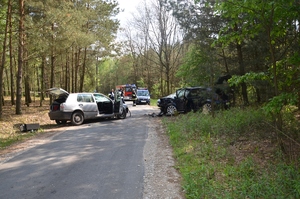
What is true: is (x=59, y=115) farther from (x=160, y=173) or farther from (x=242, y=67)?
(x=242, y=67)

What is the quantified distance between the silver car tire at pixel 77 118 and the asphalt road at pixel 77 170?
389 centimetres

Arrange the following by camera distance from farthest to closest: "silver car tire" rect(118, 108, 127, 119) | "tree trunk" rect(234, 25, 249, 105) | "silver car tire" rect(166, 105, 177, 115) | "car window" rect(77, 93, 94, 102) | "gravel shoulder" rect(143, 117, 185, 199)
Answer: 1. "silver car tire" rect(166, 105, 177, 115)
2. "silver car tire" rect(118, 108, 127, 119)
3. "tree trunk" rect(234, 25, 249, 105)
4. "car window" rect(77, 93, 94, 102)
5. "gravel shoulder" rect(143, 117, 185, 199)

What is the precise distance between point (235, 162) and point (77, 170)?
12.4ft

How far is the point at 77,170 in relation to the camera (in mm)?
5961

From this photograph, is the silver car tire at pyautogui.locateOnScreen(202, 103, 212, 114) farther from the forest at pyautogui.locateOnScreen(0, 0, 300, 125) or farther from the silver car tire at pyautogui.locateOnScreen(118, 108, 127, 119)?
the silver car tire at pyautogui.locateOnScreen(118, 108, 127, 119)

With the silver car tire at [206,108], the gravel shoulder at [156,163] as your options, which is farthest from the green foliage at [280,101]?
the silver car tire at [206,108]

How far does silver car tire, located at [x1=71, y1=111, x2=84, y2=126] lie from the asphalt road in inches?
153

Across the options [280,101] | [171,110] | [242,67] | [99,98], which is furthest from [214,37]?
[280,101]

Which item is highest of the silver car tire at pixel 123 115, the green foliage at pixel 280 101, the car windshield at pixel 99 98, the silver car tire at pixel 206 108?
the car windshield at pixel 99 98

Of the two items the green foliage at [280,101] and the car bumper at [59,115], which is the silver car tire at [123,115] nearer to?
the car bumper at [59,115]

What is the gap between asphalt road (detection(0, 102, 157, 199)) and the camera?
4707 mm

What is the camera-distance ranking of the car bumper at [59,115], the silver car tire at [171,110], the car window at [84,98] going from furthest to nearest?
the silver car tire at [171,110] < the car window at [84,98] < the car bumper at [59,115]

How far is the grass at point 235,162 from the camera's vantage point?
462cm

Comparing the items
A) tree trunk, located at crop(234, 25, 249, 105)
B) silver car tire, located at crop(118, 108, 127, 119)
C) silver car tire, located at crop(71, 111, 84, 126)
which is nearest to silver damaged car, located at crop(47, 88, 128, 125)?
silver car tire, located at crop(71, 111, 84, 126)
